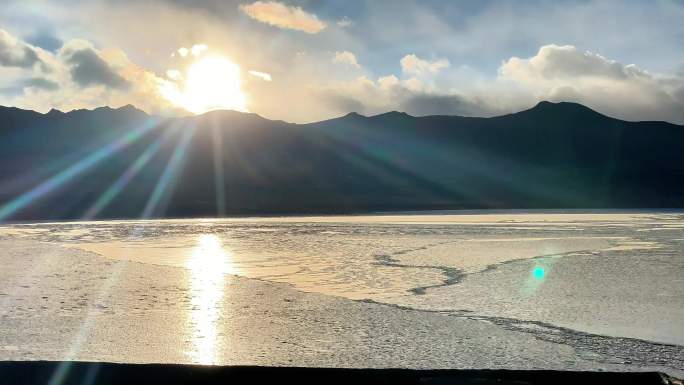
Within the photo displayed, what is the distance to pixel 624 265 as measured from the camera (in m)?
12.4

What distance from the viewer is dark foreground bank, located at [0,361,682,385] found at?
3.78 m

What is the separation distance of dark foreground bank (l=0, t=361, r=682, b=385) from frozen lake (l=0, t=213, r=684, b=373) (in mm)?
1264

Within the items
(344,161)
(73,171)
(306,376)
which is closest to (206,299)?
(306,376)

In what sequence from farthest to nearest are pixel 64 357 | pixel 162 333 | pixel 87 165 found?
pixel 87 165
pixel 162 333
pixel 64 357

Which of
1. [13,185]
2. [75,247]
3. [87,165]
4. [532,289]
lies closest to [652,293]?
[532,289]

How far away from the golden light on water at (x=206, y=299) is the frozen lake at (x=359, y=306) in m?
0.02

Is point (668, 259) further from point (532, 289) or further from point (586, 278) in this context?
point (532, 289)

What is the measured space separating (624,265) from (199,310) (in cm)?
802

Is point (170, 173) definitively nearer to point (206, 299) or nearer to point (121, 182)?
point (121, 182)

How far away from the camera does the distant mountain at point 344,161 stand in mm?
79750

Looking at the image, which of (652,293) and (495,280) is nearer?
(652,293)

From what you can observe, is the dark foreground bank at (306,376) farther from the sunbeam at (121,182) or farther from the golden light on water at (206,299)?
the sunbeam at (121,182)

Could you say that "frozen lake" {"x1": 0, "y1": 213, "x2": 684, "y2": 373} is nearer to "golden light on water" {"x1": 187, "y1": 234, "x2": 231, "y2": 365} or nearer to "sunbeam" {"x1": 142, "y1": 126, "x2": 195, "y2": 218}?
"golden light on water" {"x1": 187, "y1": 234, "x2": 231, "y2": 365}

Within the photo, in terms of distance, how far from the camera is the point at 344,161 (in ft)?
370
